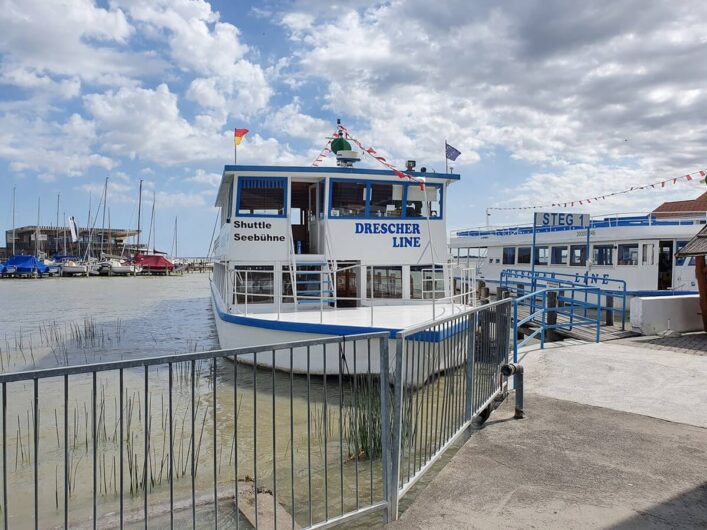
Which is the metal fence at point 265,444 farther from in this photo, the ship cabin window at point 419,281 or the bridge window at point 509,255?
the bridge window at point 509,255

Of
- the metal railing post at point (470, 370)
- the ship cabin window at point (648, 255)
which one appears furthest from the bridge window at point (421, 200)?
the ship cabin window at point (648, 255)

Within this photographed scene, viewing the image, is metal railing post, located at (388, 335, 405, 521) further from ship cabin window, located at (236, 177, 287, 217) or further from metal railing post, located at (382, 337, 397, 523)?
ship cabin window, located at (236, 177, 287, 217)

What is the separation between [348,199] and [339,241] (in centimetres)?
104

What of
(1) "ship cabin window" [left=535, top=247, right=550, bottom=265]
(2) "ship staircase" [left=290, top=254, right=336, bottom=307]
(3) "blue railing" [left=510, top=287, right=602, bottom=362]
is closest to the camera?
(3) "blue railing" [left=510, top=287, right=602, bottom=362]

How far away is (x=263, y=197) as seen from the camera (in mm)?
12562

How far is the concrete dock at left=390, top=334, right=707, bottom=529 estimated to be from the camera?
390 centimetres

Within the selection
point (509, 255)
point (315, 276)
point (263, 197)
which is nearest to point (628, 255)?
point (509, 255)

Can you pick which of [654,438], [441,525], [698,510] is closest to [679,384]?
[654,438]

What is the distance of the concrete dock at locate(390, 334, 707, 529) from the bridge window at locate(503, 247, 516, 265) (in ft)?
75.3

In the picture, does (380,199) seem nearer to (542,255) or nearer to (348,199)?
(348,199)

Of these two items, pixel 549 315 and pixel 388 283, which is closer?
pixel 549 315

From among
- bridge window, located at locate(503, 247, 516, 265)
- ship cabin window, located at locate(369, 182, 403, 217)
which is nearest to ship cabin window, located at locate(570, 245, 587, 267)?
bridge window, located at locate(503, 247, 516, 265)

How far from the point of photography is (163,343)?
55.2ft

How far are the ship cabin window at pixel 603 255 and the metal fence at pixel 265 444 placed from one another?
1800 cm
